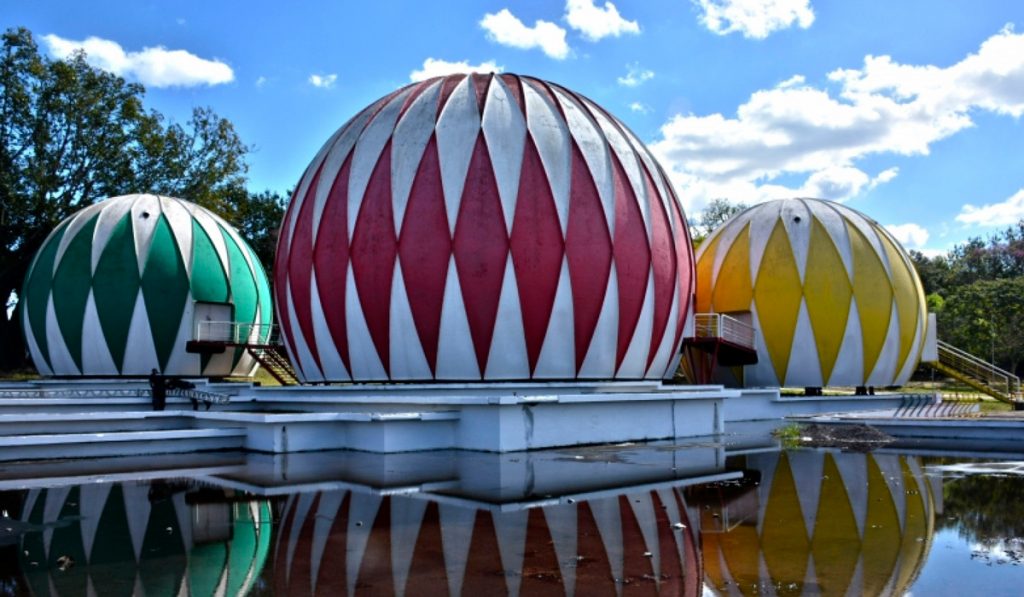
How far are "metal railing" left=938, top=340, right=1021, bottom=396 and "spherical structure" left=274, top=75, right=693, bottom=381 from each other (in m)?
14.8

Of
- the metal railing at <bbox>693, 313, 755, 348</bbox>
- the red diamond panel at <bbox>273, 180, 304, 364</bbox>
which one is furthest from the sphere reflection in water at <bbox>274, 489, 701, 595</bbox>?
the metal railing at <bbox>693, 313, 755, 348</bbox>

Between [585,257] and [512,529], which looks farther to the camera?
[585,257]

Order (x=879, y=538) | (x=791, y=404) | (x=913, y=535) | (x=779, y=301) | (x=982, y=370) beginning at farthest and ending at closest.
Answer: (x=982, y=370) → (x=779, y=301) → (x=791, y=404) → (x=913, y=535) → (x=879, y=538)

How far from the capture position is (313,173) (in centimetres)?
2072

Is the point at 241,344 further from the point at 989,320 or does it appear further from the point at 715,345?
the point at 989,320

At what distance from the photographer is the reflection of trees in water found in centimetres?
743

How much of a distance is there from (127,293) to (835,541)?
22.3m

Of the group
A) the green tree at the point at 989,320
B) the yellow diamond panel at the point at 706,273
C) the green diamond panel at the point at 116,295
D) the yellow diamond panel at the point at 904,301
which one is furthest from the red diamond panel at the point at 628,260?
the green tree at the point at 989,320

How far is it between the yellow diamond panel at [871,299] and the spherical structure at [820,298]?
Result: 29 mm

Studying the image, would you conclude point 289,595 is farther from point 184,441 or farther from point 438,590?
point 184,441

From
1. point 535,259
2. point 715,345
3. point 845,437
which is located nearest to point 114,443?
point 535,259

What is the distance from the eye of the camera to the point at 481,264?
17438mm

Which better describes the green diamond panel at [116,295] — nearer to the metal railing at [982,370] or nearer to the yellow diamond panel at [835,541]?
the yellow diamond panel at [835,541]

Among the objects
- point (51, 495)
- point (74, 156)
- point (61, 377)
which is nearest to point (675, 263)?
point (51, 495)
